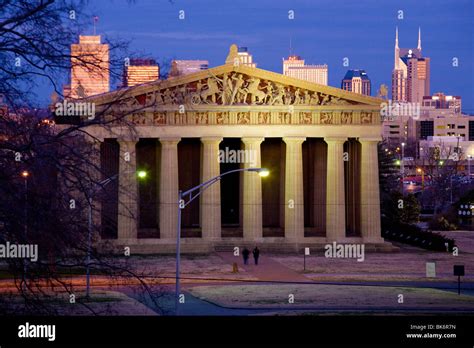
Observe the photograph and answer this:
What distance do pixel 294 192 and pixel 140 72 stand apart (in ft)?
158

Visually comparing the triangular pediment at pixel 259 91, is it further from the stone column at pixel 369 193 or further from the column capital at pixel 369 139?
the stone column at pixel 369 193

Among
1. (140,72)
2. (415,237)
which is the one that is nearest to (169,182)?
(415,237)

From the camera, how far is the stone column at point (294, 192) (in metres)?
66.3

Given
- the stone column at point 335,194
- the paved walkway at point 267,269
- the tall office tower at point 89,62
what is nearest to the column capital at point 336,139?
the stone column at point 335,194

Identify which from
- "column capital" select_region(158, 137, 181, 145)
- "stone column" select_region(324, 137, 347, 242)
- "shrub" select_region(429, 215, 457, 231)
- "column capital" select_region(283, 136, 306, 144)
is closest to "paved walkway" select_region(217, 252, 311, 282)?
"stone column" select_region(324, 137, 347, 242)

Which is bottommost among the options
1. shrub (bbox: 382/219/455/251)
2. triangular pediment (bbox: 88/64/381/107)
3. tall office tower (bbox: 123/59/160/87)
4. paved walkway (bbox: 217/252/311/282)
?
paved walkway (bbox: 217/252/311/282)

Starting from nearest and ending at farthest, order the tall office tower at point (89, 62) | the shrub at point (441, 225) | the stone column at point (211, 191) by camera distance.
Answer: the tall office tower at point (89, 62)
the stone column at point (211, 191)
the shrub at point (441, 225)

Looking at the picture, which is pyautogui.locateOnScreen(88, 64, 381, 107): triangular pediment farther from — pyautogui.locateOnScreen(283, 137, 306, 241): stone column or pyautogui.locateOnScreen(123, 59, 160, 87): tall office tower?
pyautogui.locateOnScreen(123, 59, 160, 87): tall office tower

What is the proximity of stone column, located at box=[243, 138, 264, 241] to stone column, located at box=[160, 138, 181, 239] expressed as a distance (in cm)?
444

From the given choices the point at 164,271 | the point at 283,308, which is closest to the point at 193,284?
the point at 164,271

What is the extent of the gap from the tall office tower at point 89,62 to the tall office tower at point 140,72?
0.38m

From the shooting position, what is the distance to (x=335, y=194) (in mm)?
66688

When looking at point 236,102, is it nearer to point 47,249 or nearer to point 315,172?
point 315,172

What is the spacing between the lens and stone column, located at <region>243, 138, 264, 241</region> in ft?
217
